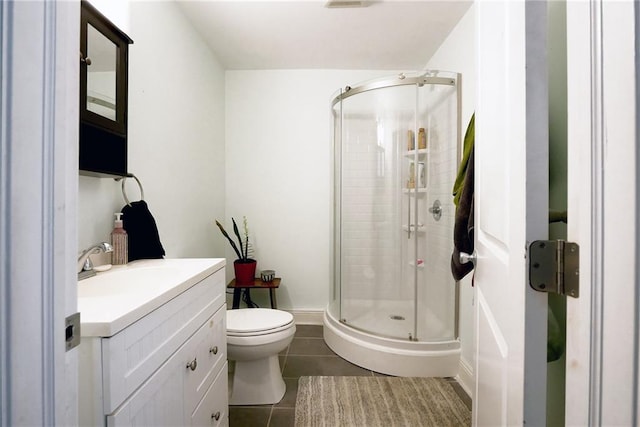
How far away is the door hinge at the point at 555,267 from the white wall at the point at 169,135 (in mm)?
1440

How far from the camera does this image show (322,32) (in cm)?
214

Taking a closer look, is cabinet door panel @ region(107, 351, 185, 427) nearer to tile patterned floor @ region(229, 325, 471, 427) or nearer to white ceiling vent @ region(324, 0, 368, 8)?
tile patterned floor @ region(229, 325, 471, 427)

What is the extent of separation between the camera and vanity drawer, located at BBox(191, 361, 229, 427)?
1.06 metres

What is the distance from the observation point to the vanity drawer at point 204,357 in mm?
991

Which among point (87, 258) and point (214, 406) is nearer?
point (87, 258)

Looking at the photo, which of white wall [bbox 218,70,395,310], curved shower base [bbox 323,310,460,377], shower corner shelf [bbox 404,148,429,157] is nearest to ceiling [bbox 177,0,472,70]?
white wall [bbox 218,70,395,310]

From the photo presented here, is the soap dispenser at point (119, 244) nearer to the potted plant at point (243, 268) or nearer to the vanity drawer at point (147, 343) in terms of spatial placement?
the vanity drawer at point (147, 343)

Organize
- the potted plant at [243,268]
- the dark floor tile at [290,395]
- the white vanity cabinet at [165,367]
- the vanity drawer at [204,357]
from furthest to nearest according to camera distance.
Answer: the potted plant at [243,268] → the dark floor tile at [290,395] → the vanity drawer at [204,357] → the white vanity cabinet at [165,367]

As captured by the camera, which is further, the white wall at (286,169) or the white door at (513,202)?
the white wall at (286,169)

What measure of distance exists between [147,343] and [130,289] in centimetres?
24

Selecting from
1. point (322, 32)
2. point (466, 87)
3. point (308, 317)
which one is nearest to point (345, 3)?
point (322, 32)

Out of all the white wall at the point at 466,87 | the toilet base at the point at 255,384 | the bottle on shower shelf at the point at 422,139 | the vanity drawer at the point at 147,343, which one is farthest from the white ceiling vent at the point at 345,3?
the toilet base at the point at 255,384

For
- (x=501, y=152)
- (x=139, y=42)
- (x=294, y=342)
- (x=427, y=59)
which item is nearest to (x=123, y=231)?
(x=139, y=42)

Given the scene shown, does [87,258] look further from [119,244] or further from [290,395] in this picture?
[290,395]
